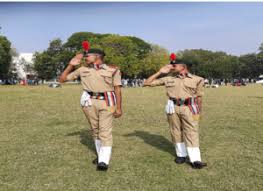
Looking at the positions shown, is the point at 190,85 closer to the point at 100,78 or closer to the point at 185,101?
the point at 185,101

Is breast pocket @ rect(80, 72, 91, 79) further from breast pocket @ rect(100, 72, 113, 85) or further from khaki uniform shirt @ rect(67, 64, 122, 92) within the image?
breast pocket @ rect(100, 72, 113, 85)

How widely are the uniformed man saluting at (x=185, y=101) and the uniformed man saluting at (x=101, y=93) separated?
0.88 m

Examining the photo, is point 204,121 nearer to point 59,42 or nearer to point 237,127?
point 237,127

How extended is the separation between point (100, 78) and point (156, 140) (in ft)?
11.2

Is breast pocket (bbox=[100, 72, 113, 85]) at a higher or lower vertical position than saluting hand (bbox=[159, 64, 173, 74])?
lower

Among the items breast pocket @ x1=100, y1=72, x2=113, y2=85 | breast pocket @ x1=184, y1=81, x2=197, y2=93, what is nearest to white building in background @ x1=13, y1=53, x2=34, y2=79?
breast pocket @ x1=100, y1=72, x2=113, y2=85

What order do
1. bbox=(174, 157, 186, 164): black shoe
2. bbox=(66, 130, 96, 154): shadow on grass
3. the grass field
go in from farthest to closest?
bbox=(66, 130, 96, 154): shadow on grass
bbox=(174, 157, 186, 164): black shoe
the grass field

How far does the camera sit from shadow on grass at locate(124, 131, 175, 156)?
7.89 metres

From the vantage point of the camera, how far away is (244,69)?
11712 cm

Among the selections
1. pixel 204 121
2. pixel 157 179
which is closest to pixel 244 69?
pixel 204 121

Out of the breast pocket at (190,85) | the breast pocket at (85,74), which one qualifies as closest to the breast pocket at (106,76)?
the breast pocket at (85,74)

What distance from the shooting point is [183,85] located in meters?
6.25

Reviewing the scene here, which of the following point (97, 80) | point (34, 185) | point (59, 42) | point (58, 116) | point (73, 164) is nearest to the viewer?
point (34, 185)

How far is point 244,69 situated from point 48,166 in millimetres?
118381
